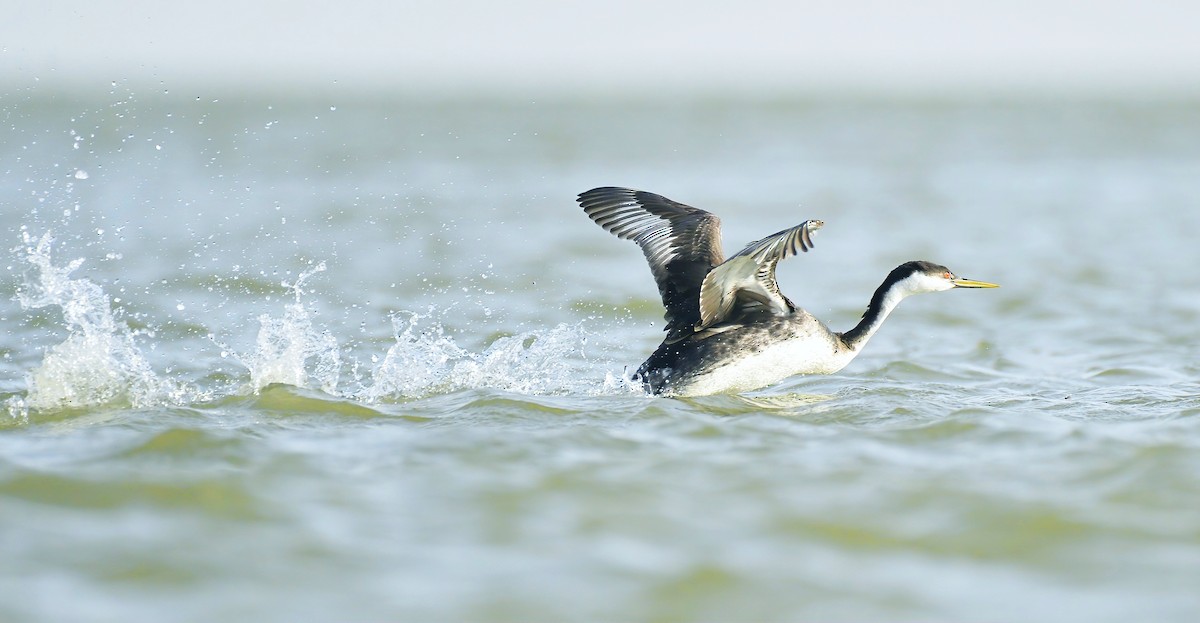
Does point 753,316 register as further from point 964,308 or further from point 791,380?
point 964,308

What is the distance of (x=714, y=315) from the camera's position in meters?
8.02

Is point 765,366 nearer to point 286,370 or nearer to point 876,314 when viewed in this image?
point 876,314

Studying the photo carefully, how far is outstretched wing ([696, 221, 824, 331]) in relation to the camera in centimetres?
716

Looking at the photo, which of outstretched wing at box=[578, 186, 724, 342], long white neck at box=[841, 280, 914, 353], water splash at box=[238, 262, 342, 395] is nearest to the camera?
water splash at box=[238, 262, 342, 395]

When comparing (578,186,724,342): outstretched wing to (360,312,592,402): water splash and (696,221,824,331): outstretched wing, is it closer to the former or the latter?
(696,221,824,331): outstretched wing

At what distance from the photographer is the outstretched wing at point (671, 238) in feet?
26.7

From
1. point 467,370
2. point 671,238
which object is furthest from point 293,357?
point 671,238

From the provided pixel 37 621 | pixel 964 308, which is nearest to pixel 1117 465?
pixel 37 621

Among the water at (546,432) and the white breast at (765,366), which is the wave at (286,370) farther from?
the white breast at (765,366)

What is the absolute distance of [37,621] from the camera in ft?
13.9

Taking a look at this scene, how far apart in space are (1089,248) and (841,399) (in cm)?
844

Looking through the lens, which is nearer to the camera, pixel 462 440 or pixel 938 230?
pixel 462 440

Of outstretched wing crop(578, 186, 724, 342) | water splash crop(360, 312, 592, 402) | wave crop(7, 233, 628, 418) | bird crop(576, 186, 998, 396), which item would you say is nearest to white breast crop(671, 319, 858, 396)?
bird crop(576, 186, 998, 396)

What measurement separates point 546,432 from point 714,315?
5.95 ft
